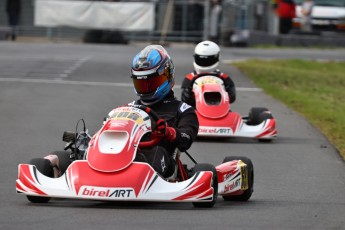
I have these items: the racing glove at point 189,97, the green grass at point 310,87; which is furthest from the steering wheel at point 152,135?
the racing glove at point 189,97

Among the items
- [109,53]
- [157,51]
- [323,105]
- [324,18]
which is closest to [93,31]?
[109,53]

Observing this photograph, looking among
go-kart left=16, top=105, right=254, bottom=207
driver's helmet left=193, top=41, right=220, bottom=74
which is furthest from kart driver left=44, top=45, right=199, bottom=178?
driver's helmet left=193, top=41, right=220, bottom=74

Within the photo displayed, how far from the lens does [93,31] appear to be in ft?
114

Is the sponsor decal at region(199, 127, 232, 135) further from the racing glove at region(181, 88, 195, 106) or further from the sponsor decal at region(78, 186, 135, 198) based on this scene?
the sponsor decal at region(78, 186, 135, 198)

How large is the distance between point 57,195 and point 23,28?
27608mm

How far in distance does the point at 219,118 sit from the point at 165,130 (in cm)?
616

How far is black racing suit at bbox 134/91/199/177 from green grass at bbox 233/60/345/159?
170 inches

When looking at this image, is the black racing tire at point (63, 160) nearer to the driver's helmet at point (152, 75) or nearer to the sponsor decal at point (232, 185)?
the driver's helmet at point (152, 75)

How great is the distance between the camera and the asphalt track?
7.74m

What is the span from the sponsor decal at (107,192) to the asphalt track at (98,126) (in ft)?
0.41

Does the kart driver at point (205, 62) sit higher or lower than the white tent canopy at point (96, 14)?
higher

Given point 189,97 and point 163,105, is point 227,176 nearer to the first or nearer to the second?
point 163,105

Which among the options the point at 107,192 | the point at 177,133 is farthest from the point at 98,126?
the point at 107,192

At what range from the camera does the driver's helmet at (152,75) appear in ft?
A: 29.7
